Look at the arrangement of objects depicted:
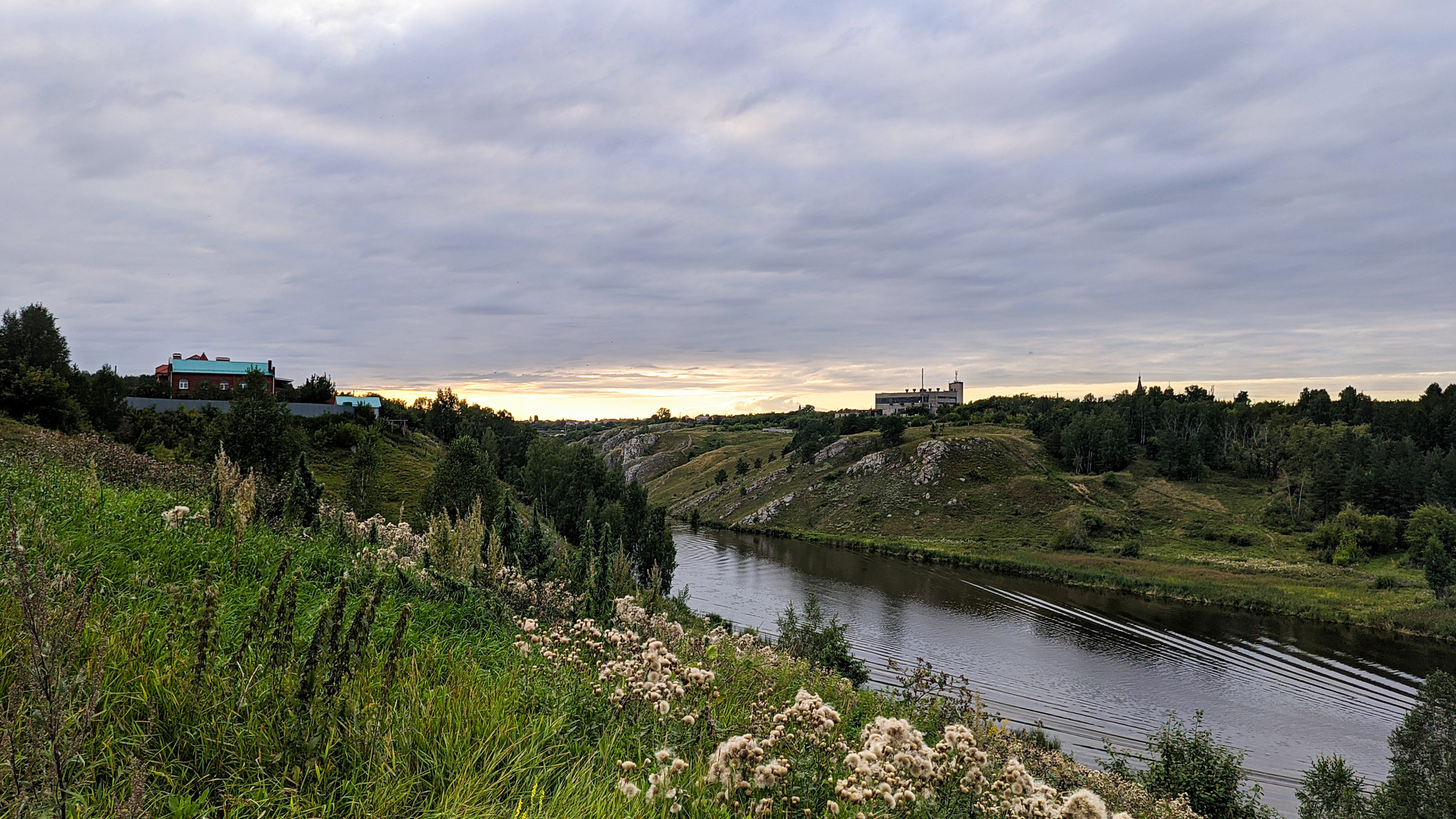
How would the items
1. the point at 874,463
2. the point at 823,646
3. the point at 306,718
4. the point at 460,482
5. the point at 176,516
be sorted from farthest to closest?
1. the point at 874,463
2. the point at 460,482
3. the point at 823,646
4. the point at 176,516
5. the point at 306,718

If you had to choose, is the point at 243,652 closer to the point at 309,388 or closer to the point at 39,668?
the point at 39,668

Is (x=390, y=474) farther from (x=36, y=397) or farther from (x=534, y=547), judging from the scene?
(x=534, y=547)

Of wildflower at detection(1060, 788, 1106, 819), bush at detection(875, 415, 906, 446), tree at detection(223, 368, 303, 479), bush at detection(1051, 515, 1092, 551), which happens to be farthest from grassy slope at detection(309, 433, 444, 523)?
bush at detection(875, 415, 906, 446)

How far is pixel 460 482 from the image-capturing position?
38.0 meters

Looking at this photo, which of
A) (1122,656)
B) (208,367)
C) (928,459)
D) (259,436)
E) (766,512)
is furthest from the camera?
(766,512)

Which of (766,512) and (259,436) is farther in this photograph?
(766,512)

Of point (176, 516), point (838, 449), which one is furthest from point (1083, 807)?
point (838, 449)

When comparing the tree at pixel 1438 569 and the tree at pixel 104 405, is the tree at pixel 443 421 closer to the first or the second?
the tree at pixel 104 405

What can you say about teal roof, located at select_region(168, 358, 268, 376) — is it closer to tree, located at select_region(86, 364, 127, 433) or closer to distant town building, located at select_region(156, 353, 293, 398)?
distant town building, located at select_region(156, 353, 293, 398)

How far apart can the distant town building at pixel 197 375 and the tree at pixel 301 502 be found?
65.9 m

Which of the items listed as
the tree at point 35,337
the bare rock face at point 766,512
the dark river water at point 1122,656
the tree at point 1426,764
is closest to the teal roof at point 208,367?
the tree at point 35,337

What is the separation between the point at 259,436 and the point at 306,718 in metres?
33.2

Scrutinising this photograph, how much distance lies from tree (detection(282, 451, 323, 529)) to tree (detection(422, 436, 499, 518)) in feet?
79.9

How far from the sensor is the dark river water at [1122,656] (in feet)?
102
